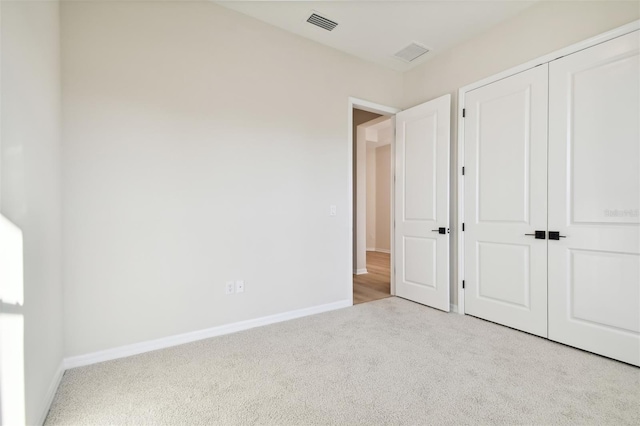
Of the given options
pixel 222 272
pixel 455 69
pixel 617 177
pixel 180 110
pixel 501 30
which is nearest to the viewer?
pixel 617 177

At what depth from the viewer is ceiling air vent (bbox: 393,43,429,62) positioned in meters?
3.27

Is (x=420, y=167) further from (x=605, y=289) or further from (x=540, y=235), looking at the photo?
(x=605, y=289)

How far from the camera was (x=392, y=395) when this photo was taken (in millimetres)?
1704

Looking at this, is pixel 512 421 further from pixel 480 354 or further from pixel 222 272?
pixel 222 272

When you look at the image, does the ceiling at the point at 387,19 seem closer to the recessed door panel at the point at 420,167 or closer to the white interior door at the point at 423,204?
the white interior door at the point at 423,204

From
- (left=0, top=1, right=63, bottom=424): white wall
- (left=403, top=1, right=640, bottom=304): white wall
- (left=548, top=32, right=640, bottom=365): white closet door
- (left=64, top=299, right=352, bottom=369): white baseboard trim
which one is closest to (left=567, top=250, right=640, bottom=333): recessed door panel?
(left=548, top=32, right=640, bottom=365): white closet door

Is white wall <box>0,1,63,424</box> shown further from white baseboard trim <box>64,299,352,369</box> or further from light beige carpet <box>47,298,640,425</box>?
light beige carpet <box>47,298,640,425</box>

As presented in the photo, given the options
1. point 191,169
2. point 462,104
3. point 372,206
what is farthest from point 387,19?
point 372,206

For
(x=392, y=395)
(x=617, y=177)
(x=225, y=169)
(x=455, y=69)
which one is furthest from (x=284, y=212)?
(x=617, y=177)

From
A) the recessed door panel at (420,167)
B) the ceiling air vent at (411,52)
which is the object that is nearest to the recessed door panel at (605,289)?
the recessed door panel at (420,167)

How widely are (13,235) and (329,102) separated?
2845 millimetres

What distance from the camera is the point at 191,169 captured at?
2.45m

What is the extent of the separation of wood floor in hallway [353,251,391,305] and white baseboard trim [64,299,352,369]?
2.42 ft

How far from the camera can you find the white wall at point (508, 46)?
2.26 metres
